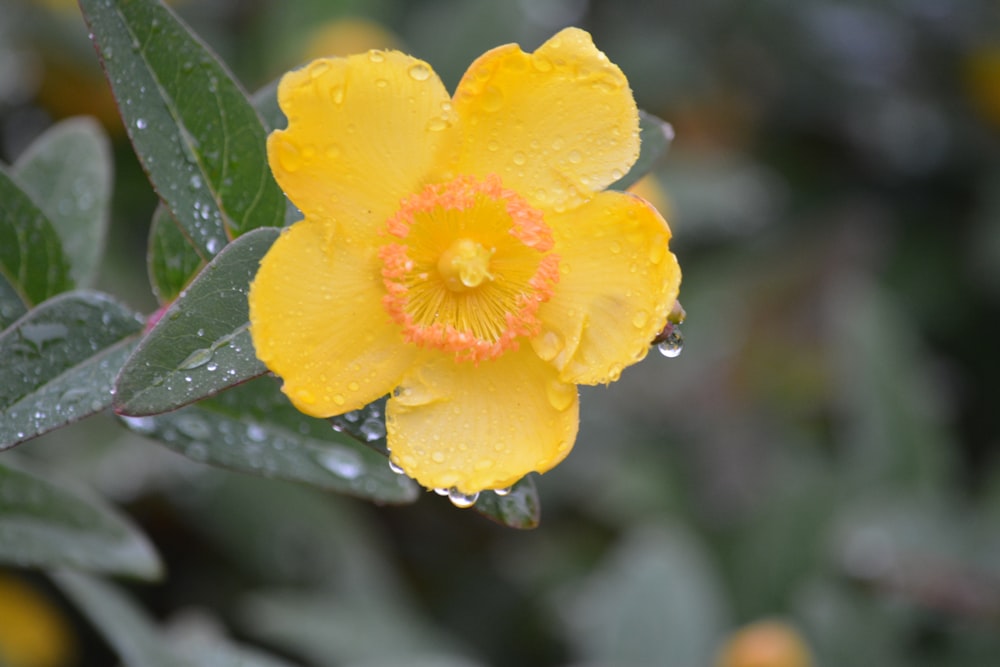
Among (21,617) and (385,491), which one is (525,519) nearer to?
(385,491)

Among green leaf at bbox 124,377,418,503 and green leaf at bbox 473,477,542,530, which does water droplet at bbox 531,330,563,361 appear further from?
green leaf at bbox 124,377,418,503

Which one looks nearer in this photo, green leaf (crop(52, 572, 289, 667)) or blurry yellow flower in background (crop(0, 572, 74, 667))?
green leaf (crop(52, 572, 289, 667))

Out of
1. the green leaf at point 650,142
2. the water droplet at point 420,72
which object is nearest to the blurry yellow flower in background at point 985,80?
the green leaf at point 650,142

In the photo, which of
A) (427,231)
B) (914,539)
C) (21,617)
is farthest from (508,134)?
(914,539)

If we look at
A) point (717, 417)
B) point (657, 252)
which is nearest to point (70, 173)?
point (657, 252)

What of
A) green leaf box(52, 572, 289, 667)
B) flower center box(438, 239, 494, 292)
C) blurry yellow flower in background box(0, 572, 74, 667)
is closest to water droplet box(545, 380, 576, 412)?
flower center box(438, 239, 494, 292)
